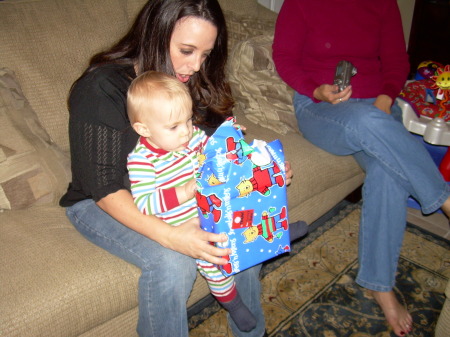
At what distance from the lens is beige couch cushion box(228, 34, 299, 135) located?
1.61 m

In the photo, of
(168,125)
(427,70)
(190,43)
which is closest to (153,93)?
(168,125)

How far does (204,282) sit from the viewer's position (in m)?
1.25

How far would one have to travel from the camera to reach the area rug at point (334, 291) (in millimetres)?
1337

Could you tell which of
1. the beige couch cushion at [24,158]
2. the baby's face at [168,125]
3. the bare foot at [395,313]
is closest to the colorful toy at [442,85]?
the bare foot at [395,313]

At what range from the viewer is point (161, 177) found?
0.99 meters

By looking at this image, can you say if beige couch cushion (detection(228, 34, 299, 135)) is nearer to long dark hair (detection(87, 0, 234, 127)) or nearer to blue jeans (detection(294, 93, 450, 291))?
blue jeans (detection(294, 93, 450, 291))

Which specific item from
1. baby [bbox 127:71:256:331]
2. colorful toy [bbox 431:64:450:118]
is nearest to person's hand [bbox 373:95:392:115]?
colorful toy [bbox 431:64:450:118]

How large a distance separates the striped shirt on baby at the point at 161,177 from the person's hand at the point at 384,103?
35.4 inches

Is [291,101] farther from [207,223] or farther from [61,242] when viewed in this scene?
[61,242]

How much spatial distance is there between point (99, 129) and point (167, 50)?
0.92ft

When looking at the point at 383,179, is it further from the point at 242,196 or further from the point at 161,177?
the point at 161,177

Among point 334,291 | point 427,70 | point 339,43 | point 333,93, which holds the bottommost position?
point 334,291

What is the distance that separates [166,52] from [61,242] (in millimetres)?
600

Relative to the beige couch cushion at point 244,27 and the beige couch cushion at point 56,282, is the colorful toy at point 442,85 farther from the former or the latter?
the beige couch cushion at point 56,282
